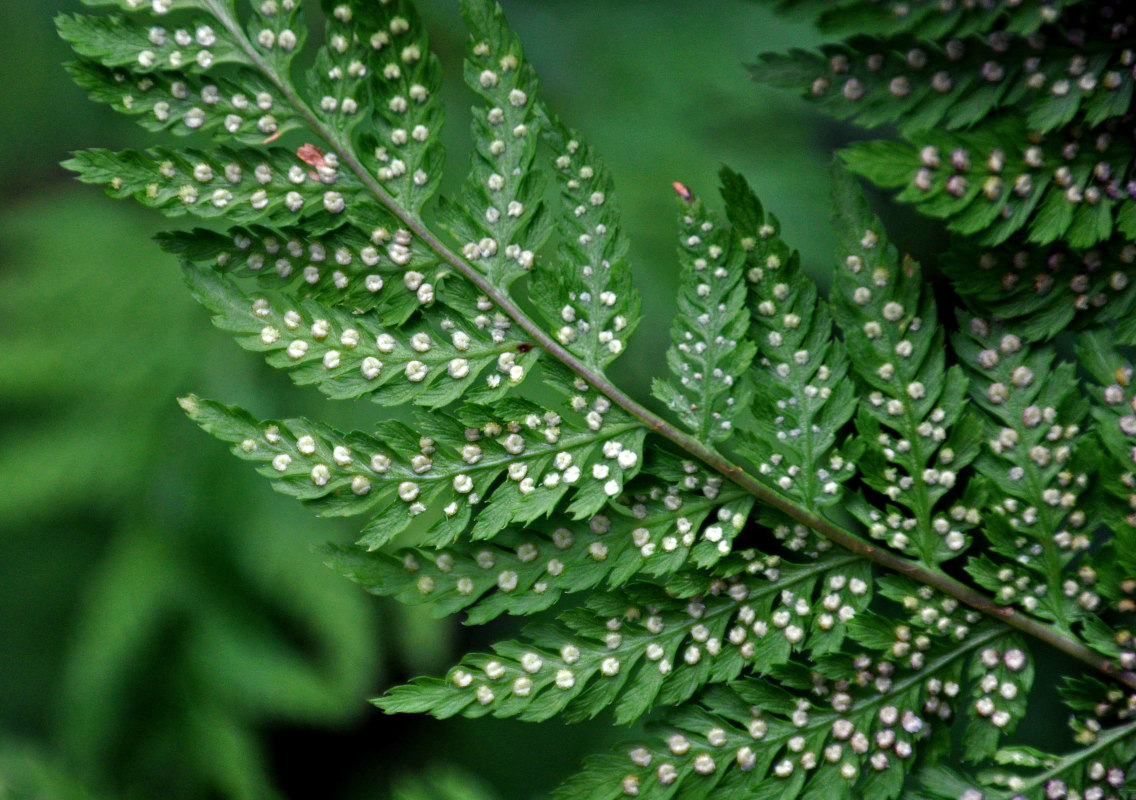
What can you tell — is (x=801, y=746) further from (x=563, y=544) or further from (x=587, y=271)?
(x=587, y=271)

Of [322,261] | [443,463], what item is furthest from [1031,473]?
[322,261]

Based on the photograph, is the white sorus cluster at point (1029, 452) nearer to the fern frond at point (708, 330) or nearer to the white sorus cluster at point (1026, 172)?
the white sorus cluster at point (1026, 172)

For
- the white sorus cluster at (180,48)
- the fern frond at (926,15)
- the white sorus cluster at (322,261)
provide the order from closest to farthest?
the fern frond at (926,15) < the white sorus cluster at (180,48) < the white sorus cluster at (322,261)

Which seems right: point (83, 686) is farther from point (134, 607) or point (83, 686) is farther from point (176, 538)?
point (176, 538)

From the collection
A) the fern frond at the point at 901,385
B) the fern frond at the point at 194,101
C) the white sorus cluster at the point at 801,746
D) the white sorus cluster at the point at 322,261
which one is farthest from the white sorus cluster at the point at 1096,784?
the fern frond at the point at 194,101

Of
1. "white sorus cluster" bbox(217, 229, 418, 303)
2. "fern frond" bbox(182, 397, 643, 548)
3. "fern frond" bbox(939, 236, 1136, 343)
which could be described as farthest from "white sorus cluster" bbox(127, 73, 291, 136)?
"fern frond" bbox(939, 236, 1136, 343)

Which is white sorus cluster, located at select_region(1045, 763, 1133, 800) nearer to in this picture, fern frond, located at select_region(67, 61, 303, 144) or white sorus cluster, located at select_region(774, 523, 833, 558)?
white sorus cluster, located at select_region(774, 523, 833, 558)

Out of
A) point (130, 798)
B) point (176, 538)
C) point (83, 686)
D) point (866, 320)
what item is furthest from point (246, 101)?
point (130, 798)
